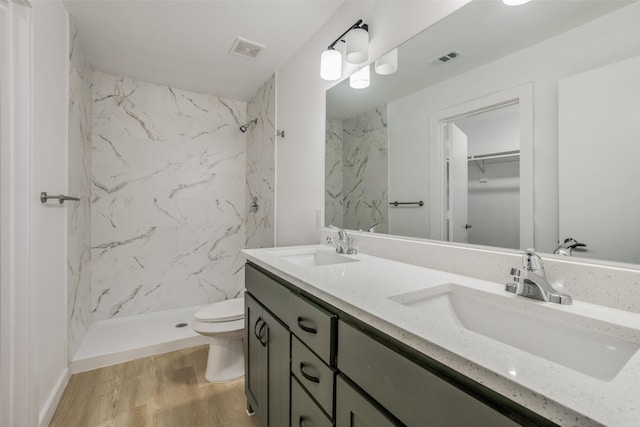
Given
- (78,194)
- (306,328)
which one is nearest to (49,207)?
(78,194)

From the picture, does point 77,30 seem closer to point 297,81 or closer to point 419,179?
point 297,81

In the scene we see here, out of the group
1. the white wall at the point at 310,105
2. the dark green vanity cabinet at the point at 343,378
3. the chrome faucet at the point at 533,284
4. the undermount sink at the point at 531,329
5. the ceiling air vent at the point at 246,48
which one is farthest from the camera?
the ceiling air vent at the point at 246,48

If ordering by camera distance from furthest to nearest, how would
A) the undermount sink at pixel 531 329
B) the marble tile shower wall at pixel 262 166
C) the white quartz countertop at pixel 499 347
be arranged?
1. the marble tile shower wall at pixel 262 166
2. the undermount sink at pixel 531 329
3. the white quartz countertop at pixel 499 347

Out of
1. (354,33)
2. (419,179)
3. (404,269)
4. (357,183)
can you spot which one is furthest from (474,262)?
(354,33)

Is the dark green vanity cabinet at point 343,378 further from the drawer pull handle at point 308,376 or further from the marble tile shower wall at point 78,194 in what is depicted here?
the marble tile shower wall at point 78,194

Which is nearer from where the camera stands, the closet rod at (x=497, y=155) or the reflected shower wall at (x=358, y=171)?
the closet rod at (x=497, y=155)

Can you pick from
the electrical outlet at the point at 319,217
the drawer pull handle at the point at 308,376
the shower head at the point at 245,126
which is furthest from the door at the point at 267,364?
the shower head at the point at 245,126

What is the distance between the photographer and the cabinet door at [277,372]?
101cm

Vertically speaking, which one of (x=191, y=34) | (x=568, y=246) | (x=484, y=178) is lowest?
(x=568, y=246)

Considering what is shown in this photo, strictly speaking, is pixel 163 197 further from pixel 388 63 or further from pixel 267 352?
pixel 388 63

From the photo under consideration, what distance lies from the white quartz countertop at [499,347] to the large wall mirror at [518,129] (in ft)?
0.78

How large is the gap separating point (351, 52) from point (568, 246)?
1.29 meters

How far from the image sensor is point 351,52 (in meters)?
1.49

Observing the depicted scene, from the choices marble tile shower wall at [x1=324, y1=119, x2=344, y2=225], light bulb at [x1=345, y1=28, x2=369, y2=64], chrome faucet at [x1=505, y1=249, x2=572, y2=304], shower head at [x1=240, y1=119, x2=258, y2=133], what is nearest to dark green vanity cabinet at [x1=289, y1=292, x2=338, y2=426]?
chrome faucet at [x1=505, y1=249, x2=572, y2=304]
